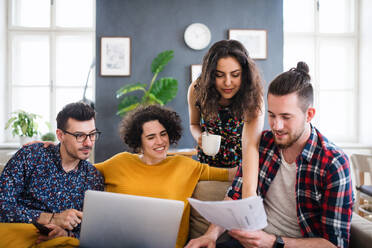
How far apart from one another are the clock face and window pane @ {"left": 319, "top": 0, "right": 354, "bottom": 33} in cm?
210

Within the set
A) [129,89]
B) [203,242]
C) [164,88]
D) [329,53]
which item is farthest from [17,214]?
[329,53]

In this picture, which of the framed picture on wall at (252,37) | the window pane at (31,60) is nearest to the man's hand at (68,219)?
the framed picture on wall at (252,37)

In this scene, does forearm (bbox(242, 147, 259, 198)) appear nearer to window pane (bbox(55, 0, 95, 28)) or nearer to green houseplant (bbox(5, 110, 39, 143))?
green houseplant (bbox(5, 110, 39, 143))

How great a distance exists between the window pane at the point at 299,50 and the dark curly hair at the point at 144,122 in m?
3.50

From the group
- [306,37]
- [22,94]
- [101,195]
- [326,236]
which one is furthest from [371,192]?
[22,94]

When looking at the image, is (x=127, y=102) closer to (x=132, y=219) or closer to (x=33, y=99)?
(x=33, y=99)

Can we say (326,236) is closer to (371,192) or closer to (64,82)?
(371,192)

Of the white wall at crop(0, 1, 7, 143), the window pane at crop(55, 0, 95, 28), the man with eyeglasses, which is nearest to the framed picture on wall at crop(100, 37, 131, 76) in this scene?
the window pane at crop(55, 0, 95, 28)

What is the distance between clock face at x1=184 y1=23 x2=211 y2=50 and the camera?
397 cm

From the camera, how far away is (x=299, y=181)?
1.25m

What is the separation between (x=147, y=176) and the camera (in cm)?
165

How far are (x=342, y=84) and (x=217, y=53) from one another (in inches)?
157

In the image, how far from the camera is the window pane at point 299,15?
4.72 meters

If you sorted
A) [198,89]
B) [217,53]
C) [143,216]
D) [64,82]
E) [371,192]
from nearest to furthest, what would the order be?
[143,216] < [217,53] < [198,89] < [371,192] < [64,82]
